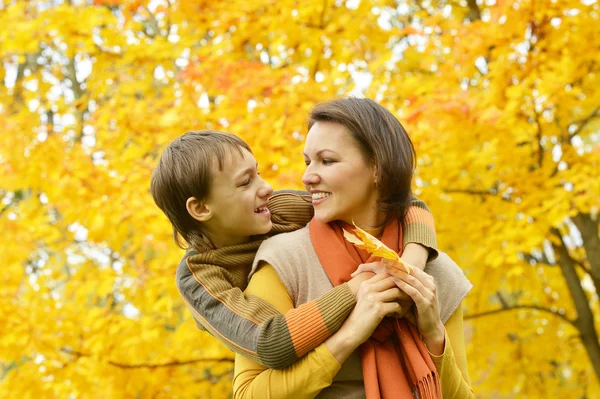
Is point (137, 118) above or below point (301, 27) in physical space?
below

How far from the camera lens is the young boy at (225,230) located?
1.56 meters

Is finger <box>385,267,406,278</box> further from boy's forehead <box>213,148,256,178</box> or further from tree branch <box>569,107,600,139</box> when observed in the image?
tree branch <box>569,107,600,139</box>

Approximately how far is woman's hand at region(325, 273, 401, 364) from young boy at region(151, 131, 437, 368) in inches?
1.2

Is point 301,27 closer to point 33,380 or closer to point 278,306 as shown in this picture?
point 33,380

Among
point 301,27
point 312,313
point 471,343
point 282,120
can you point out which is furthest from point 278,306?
point 471,343

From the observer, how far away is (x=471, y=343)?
218 inches

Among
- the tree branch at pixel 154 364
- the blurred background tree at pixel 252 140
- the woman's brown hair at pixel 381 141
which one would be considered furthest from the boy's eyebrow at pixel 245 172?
Result: the tree branch at pixel 154 364

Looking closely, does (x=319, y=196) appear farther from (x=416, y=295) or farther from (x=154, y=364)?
(x=154, y=364)

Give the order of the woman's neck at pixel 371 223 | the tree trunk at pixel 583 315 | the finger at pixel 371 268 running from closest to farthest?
1. the finger at pixel 371 268
2. the woman's neck at pixel 371 223
3. the tree trunk at pixel 583 315

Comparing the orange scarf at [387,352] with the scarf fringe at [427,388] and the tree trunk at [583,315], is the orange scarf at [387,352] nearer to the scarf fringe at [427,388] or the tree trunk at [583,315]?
the scarf fringe at [427,388]

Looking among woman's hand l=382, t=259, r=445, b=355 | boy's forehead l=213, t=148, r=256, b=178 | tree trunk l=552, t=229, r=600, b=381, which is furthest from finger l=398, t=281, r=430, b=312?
tree trunk l=552, t=229, r=600, b=381

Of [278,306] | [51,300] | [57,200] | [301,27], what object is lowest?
[51,300]

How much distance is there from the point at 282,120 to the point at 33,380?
208 cm

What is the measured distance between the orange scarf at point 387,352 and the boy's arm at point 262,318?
118 millimetres
